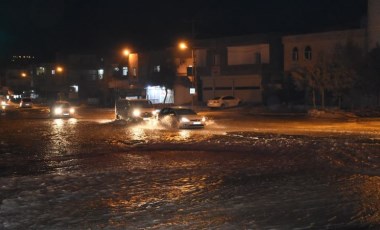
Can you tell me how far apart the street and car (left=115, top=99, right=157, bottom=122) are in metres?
13.7

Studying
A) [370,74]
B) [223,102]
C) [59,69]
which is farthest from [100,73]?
[370,74]

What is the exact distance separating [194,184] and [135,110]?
25408mm

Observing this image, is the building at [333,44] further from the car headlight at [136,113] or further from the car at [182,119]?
the car at [182,119]

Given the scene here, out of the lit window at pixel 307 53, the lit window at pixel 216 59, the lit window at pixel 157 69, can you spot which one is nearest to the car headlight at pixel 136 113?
the lit window at pixel 307 53

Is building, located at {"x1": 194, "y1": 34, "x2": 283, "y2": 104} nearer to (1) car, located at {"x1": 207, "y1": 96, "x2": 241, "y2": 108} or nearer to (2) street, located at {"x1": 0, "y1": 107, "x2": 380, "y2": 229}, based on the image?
(1) car, located at {"x1": 207, "y1": 96, "x2": 241, "y2": 108}

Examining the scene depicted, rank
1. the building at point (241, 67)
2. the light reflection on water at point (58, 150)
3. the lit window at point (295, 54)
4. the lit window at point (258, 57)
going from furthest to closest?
the lit window at point (258, 57), the building at point (241, 67), the lit window at point (295, 54), the light reflection on water at point (58, 150)

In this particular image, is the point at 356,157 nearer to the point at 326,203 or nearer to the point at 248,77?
the point at 326,203

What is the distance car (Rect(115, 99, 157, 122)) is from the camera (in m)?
37.8

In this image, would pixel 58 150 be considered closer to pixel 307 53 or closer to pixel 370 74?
pixel 370 74

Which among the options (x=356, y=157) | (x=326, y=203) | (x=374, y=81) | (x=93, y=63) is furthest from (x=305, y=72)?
(x=93, y=63)

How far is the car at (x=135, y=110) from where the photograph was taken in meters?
37.8

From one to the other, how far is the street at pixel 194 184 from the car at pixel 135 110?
13.7 meters

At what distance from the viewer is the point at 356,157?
17484 millimetres

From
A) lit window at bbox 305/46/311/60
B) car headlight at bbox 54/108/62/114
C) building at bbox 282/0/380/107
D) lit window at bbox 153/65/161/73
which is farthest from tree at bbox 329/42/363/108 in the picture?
lit window at bbox 153/65/161/73
